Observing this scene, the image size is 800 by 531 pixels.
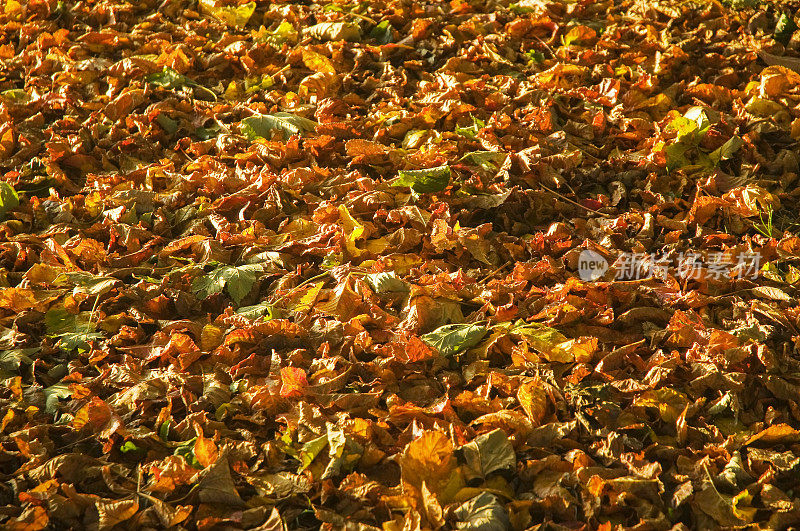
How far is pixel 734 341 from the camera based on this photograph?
2.07m

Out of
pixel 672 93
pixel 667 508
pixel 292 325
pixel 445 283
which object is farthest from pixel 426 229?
pixel 672 93

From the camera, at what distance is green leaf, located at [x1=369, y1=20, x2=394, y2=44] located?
3.76 metres

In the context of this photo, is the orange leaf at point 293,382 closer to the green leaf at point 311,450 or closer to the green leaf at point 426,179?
the green leaf at point 311,450

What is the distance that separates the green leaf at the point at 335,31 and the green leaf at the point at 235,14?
0.38 metres

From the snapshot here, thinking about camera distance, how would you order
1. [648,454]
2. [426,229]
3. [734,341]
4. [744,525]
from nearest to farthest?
[744,525] → [648,454] → [734,341] → [426,229]

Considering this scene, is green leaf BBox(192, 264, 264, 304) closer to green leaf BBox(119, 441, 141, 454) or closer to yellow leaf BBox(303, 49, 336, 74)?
green leaf BBox(119, 441, 141, 454)

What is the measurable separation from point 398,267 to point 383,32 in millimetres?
1812

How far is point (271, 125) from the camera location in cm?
309

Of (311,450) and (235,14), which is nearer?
(311,450)

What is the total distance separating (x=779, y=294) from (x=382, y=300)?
3.98 ft

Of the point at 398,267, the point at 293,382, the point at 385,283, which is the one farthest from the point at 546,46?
the point at 293,382

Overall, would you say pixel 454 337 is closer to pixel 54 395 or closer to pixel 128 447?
pixel 128 447

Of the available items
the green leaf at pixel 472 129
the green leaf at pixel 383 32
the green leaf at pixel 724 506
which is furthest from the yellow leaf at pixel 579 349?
the green leaf at pixel 383 32

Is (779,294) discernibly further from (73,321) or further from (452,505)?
(73,321)
